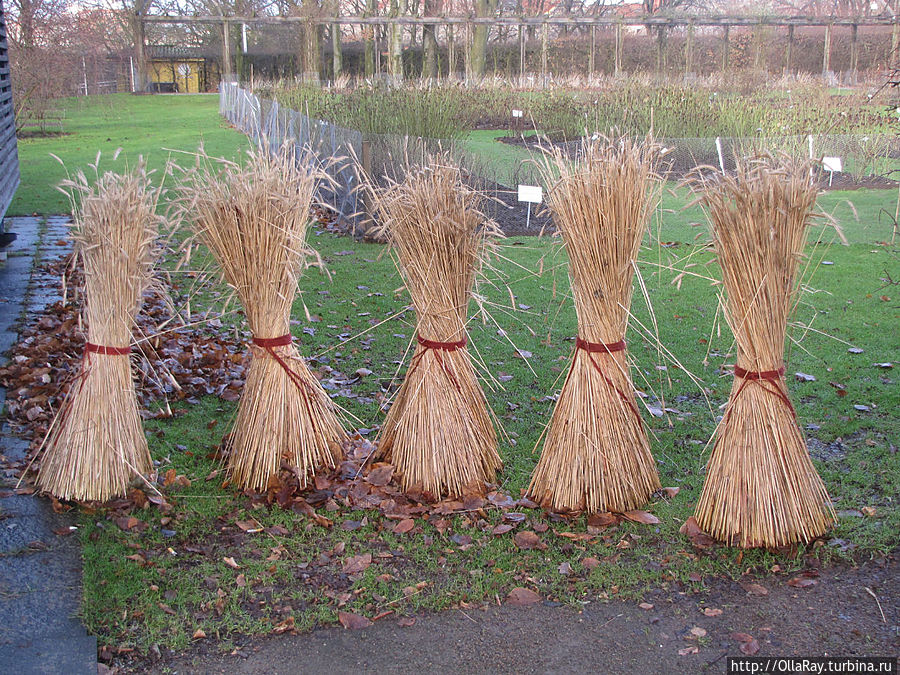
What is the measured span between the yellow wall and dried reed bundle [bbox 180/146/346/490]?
38886mm

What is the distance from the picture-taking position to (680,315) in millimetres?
6078

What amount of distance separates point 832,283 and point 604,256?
4784 mm

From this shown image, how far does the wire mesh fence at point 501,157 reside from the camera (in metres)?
9.09

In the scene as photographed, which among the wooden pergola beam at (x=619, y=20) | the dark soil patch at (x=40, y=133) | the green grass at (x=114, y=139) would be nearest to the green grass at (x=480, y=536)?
the green grass at (x=114, y=139)

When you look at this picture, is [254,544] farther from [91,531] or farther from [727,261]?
[727,261]

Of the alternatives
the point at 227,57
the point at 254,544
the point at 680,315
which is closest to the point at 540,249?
the point at 680,315

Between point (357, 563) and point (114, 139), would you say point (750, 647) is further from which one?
point (114, 139)

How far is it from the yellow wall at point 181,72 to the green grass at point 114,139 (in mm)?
7744

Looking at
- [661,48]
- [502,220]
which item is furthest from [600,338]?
[661,48]

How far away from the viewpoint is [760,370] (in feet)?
9.51

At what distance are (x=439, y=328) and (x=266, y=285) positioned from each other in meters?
0.75

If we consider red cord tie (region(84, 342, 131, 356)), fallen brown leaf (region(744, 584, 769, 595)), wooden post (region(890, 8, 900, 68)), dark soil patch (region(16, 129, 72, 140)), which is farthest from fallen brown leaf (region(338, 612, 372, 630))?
dark soil patch (region(16, 129, 72, 140))

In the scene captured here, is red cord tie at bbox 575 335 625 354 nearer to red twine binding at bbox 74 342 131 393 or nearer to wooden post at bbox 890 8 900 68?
A: red twine binding at bbox 74 342 131 393

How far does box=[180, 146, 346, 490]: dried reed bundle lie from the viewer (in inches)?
127
